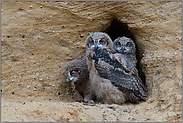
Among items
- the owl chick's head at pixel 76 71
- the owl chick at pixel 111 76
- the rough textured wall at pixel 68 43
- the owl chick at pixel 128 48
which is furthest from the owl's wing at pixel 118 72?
the owl chick at pixel 128 48

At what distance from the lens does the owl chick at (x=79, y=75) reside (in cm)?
542

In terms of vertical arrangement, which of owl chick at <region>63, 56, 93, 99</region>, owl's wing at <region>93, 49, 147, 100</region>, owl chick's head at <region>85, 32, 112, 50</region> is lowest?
owl chick at <region>63, 56, 93, 99</region>

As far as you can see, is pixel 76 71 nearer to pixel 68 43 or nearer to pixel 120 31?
pixel 68 43

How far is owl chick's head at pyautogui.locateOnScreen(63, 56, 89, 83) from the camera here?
17.8 feet

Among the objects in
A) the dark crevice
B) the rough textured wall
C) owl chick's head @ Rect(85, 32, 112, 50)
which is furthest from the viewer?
the dark crevice

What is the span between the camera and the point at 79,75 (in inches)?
216

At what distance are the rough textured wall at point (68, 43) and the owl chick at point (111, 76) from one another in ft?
0.96

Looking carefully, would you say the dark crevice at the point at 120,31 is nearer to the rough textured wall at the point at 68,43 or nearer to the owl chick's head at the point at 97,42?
the rough textured wall at the point at 68,43

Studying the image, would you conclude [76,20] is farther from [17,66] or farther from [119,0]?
[17,66]

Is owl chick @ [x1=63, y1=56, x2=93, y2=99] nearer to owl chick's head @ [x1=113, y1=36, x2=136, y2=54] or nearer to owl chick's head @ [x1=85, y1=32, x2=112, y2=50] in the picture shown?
owl chick's head @ [x1=85, y1=32, x2=112, y2=50]

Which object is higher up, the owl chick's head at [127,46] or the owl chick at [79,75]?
the owl chick's head at [127,46]

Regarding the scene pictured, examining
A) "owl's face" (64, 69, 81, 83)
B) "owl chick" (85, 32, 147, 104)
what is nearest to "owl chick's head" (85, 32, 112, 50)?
"owl chick" (85, 32, 147, 104)

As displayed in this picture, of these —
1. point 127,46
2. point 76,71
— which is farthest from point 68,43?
point 127,46

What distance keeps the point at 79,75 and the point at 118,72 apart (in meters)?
1.10
